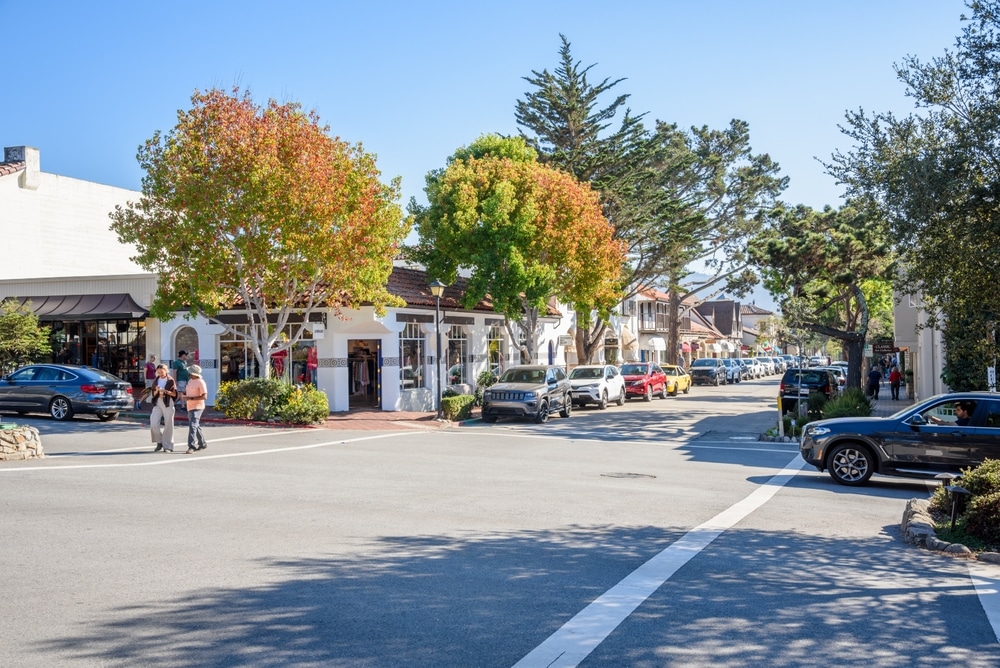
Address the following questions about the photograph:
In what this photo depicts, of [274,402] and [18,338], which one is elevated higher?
[18,338]

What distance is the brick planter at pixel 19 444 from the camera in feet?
51.7

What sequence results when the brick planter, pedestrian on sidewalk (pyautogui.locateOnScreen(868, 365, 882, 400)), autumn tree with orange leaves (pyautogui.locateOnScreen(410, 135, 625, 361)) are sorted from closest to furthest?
the brick planter
autumn tree with orange leaves (pyautogui.locateOnScreen(410, 135, 625, 361))
pedestrian on sidewalk (pyautogui.locateOnScreen(868, 365, 882, 400))

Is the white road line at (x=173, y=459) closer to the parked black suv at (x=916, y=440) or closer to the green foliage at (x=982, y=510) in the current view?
the parked black suv at (x=916, y=440)

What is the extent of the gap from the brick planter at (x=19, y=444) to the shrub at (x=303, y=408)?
7.80 meters

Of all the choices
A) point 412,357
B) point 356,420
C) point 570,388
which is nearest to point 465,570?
point 356,420

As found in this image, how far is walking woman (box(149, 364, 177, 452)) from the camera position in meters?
17.0

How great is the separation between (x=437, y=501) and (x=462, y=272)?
96.0 ft

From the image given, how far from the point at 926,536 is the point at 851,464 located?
510cm

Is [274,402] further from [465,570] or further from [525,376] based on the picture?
[465,570]

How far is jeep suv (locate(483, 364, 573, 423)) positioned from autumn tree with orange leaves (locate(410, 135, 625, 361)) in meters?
3.54

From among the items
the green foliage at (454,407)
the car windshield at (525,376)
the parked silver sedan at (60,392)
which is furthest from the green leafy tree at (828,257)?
the parked silver sedan at (60,392)

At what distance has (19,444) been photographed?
52.0 feet

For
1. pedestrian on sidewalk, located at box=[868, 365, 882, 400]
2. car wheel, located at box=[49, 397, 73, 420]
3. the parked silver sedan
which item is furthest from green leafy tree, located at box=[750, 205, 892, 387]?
car wheel, located at box=[49, 397, 73, 420]

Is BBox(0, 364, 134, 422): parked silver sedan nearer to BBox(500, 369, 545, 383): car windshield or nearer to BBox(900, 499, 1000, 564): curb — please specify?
BBox(500, 369, 545, 383): car windshield
